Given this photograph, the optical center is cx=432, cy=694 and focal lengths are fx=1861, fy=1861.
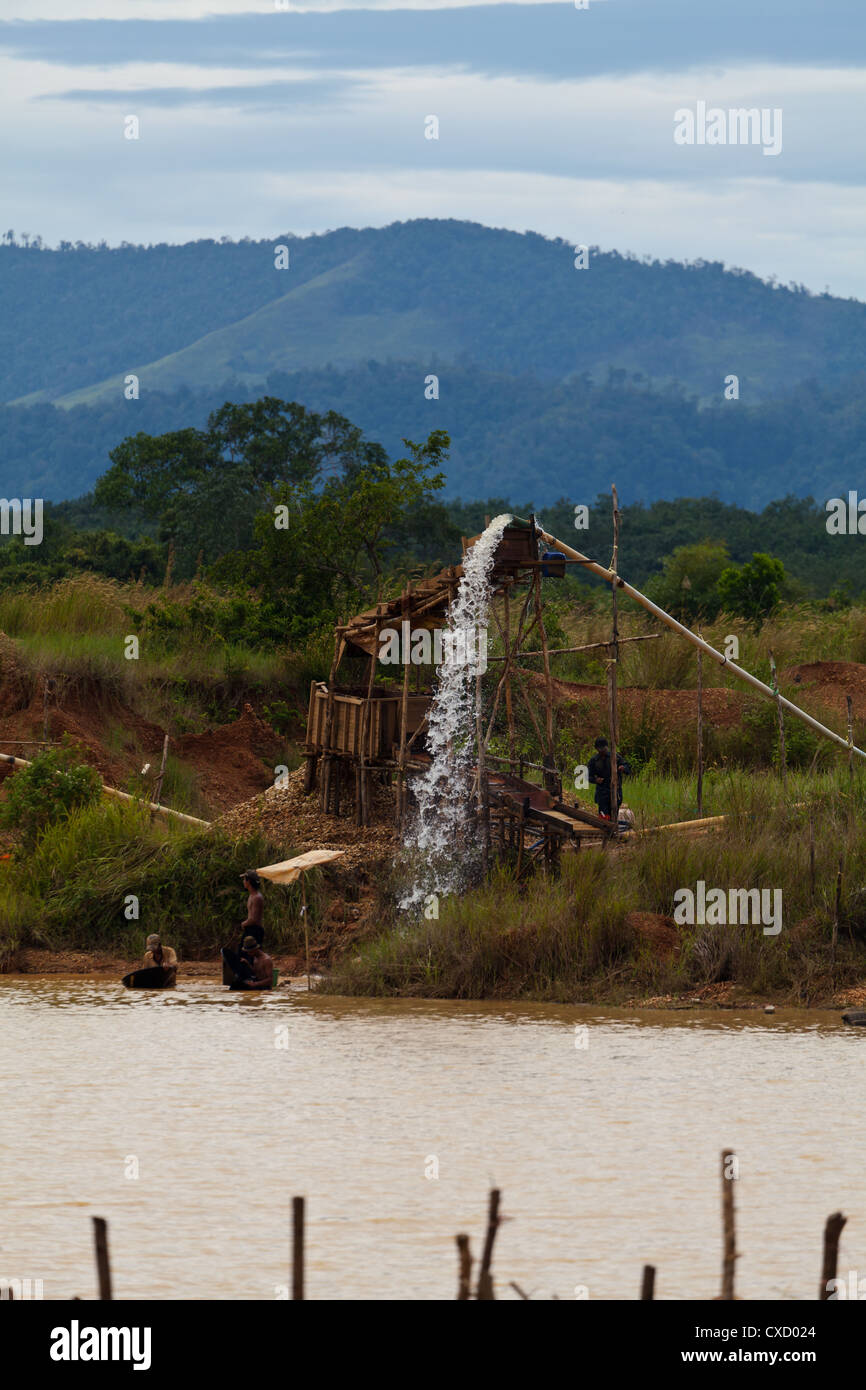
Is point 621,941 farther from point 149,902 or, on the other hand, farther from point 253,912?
point 149,902

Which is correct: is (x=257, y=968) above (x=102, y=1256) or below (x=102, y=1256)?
below

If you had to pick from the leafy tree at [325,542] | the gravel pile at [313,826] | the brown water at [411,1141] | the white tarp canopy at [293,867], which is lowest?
the brown water at [411,1141]

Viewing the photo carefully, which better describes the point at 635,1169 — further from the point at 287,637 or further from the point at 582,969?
the point at 287,637

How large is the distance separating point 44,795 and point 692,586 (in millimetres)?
25269

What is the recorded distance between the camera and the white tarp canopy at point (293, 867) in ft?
60.4

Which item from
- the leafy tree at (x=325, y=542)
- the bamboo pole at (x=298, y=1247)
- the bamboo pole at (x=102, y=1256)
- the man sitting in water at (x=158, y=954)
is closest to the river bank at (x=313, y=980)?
the man sitting in water at (x=158, y=954)

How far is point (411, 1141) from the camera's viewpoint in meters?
12.1

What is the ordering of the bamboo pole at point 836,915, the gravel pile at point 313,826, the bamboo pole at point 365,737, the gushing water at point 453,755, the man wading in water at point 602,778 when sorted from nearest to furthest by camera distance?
1. the bamboo pole at point 836,915
2. the gushing water at point 453,755
3. the gravel pile at point 313,826
4. the bamboo pole at point 365,737
5. the man wading in water at point 602,778

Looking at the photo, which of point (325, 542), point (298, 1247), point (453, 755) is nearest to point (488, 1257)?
point (298, 1247)

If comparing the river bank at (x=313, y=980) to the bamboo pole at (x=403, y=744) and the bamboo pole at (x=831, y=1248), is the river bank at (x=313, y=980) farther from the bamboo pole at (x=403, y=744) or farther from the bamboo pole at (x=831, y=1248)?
the bamboo pole at (x=831, y=1248)

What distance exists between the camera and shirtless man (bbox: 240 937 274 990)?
1764cm

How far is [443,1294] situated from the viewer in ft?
29.0

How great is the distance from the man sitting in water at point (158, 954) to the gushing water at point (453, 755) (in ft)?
7.57

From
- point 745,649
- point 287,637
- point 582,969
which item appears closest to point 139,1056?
point 582,969
